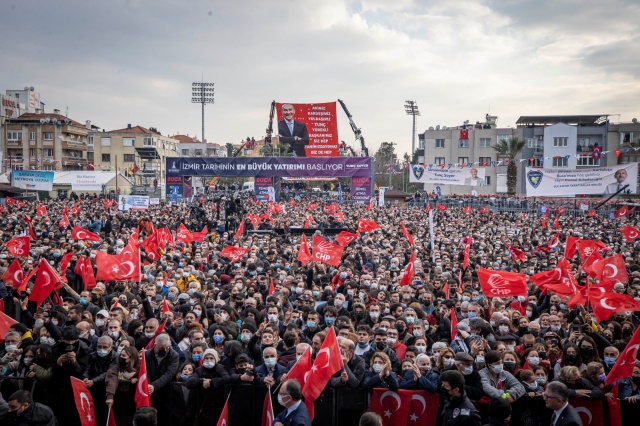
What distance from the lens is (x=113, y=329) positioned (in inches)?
312

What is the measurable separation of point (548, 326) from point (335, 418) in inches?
172

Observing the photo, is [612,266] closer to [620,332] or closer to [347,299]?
[620,332]

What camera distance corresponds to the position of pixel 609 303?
9609mm

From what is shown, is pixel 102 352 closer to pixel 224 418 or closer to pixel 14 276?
pixel 224 418

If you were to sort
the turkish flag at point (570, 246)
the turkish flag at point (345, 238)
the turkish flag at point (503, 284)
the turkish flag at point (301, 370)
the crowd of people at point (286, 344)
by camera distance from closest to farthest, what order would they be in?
1. the turkish flag at point (301, 370)
2. the crowd of people at point (286, 344)
3. the turkish flag at point (503, 284)
4. the turkish flag at point (570, 246)
5. the turkish flag at point (345, 238)

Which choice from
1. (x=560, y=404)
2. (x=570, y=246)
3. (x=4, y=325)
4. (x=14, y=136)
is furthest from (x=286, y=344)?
(x=14, y=136)

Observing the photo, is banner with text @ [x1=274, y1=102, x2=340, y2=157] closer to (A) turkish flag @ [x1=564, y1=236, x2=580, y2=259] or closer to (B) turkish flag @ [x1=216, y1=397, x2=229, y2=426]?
(A) turkish flag @ [x1=564, y1=236, x2=580, y2=259]

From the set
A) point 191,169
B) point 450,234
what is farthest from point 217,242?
point 191,169

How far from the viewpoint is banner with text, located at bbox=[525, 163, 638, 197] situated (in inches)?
935

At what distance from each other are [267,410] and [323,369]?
80 cm

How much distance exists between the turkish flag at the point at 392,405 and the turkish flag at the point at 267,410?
3.73 ft

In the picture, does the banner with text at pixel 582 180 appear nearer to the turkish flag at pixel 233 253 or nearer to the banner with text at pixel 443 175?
the banner with text at pixel 443 175

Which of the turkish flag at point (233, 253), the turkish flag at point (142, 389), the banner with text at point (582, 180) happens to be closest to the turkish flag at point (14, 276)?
the turkish flag at point (233, 253)

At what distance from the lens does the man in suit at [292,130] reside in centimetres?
4758
